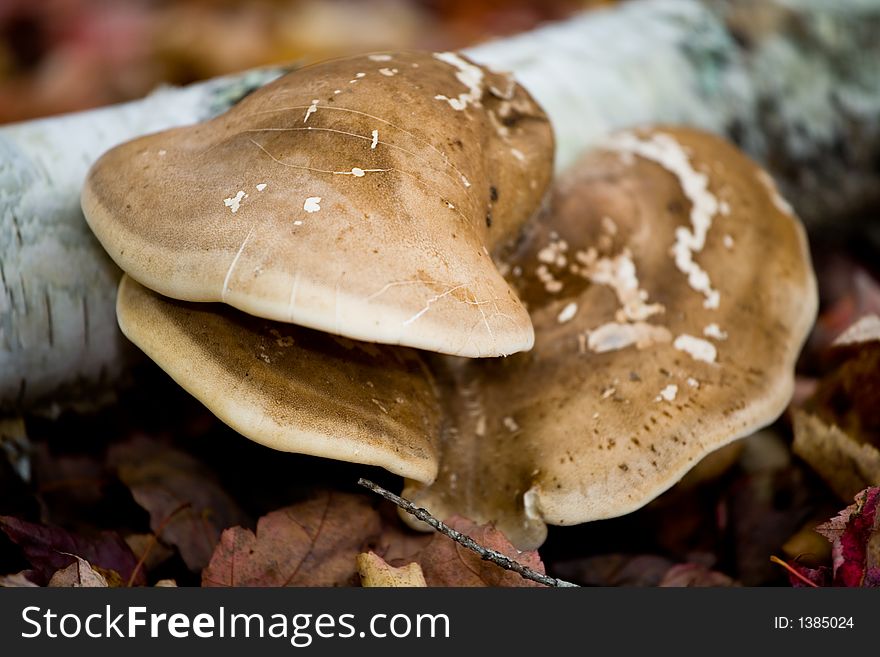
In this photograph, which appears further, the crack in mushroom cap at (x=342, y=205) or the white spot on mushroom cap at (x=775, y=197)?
the white spot on mushroom cap at (x=775, y=197)

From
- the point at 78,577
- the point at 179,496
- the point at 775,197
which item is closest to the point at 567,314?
the point at 775,197

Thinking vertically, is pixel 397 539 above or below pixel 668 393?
below

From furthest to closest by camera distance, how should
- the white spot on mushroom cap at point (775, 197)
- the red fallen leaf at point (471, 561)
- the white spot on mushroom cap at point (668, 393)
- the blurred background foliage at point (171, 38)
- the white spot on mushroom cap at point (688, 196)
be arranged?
the blurred background foliage at point (171, 38) → the white spot on mushroom cap at point (775, 197) → the white spot on mushroom cap at point (688, 196) → the white spot on mushroom cap at point (668, 393) → the red fallen leaf at point (471, 561)

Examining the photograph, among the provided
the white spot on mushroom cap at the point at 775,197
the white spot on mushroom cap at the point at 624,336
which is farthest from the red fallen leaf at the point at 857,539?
the white spot on mushroom cap at the point at 775,197

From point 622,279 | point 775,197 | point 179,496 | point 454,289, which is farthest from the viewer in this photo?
point 775,197

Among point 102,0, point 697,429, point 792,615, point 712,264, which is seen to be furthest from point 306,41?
point 792,615

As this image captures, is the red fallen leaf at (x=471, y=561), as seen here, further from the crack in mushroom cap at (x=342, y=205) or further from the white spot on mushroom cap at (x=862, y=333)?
the white spot on mushroom cap at (x=862, y=333)

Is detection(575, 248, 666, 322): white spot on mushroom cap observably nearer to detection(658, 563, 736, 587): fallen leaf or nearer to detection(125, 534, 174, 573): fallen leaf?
detection(658, 563, 736, 587): fallen leaf

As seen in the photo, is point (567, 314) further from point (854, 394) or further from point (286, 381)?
point (854, 394)

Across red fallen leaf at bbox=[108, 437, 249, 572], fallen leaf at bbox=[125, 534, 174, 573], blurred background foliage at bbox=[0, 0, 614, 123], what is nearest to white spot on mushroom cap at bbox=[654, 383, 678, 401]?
red fallen leaf at bbox=[108, 437, 249, 572]
